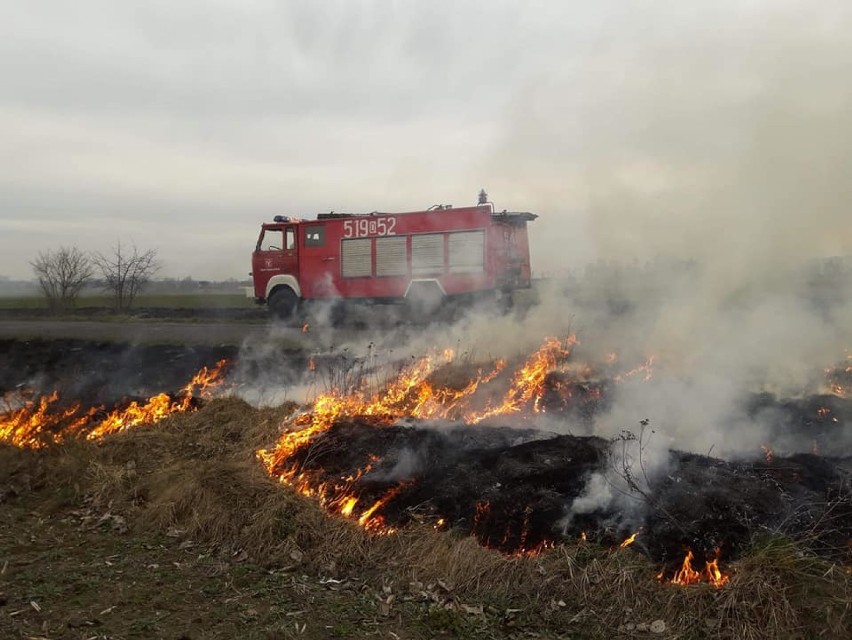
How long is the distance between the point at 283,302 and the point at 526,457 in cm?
1192

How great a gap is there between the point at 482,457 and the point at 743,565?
242 centimetres

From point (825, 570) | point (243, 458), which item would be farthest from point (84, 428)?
point (825, 570)

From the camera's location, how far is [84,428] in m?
7.17

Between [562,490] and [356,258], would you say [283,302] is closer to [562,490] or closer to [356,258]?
[356,258]

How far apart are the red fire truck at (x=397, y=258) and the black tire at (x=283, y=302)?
3 centimetres

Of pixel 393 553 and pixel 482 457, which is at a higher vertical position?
pixel 482 457

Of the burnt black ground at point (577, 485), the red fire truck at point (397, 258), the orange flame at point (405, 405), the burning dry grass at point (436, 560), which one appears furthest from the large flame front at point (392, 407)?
the red fire truck at point (397, 258)

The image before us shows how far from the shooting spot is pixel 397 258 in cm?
1501

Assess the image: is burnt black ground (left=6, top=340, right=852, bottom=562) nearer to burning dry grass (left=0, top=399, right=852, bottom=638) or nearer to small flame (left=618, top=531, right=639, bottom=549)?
small flame (left=618, top=531, right=639, bottom=549)

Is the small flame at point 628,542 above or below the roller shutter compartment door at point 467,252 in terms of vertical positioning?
below

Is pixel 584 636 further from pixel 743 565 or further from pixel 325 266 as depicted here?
pixel 325 266

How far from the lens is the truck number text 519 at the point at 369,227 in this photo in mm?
15062

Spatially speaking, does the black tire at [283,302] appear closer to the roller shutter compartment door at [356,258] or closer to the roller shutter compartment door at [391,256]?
the roller shutter compartment door at [356,258]

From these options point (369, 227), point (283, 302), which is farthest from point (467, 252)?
point (283, 302)
